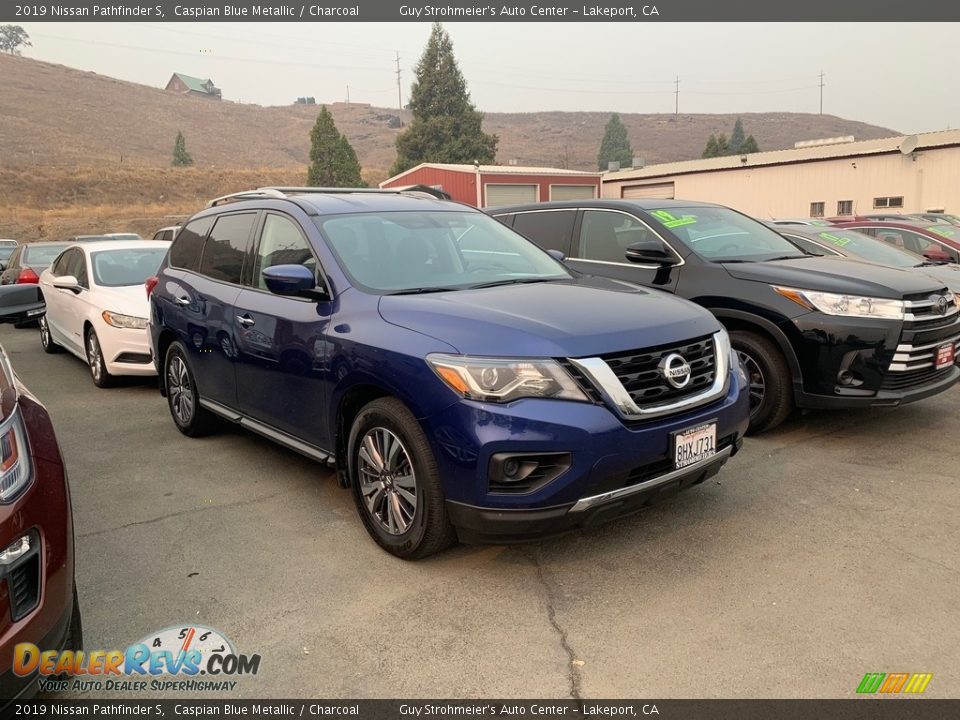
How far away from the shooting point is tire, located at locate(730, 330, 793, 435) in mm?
5004

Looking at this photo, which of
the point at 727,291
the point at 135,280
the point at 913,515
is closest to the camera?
the point at 913,515

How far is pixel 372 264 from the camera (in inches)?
156

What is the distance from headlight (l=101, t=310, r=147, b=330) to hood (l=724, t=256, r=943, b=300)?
5770mm

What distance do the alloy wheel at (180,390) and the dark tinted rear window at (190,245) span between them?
0.75 m

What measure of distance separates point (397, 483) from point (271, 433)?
4.48 feet

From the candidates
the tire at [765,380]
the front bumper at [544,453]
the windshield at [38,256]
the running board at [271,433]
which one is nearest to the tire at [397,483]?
the front bumper at [544,453]

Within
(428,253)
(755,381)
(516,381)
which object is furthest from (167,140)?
(516,381)

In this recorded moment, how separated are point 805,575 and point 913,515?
1.07 metres

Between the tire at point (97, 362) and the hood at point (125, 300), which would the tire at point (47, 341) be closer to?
the tire at point (97, 362)

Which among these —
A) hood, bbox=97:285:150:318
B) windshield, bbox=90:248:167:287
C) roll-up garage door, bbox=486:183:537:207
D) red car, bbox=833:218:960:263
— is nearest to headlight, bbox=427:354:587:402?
hood, bbox=97:285:150:318

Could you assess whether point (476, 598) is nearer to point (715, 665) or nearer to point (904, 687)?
point (715, 665)

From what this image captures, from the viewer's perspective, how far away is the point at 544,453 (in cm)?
293

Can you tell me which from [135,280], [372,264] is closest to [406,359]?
[372,264]

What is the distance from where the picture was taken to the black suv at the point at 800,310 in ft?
15.4
